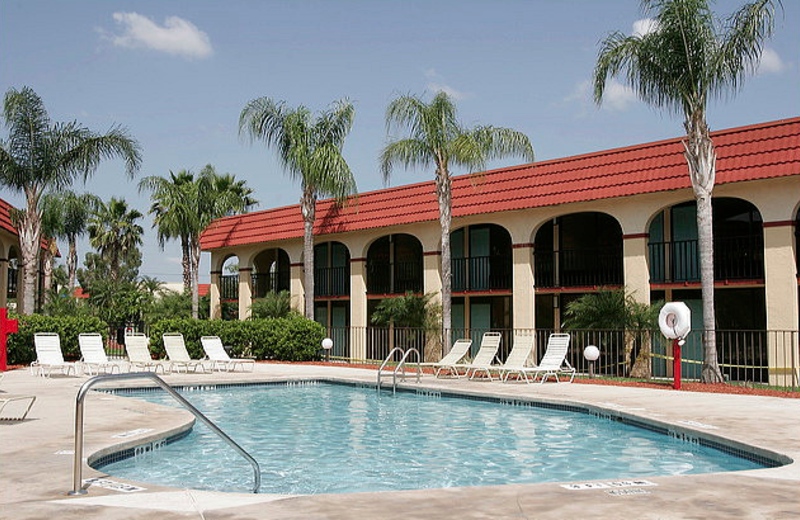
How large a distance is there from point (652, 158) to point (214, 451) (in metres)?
14.0

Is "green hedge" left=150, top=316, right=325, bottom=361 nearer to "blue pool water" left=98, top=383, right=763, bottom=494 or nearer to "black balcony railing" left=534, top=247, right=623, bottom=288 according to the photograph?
"black balcony railing" left=534, top=247, right=623, bottom=288

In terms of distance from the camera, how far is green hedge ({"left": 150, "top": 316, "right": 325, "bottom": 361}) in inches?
982

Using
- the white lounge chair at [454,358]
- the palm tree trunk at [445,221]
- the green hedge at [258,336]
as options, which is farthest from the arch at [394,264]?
the white lounge chair at [454,358]

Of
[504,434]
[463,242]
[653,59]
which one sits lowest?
[504,434]

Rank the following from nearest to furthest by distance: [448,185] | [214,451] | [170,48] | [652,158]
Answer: [214,451] → [170,48] → [652,158] → [448,185]

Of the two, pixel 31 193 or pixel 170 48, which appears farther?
pixel 31 193

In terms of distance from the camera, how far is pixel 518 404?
14.1 metres

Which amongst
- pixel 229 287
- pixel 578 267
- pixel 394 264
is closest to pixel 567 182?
pixel 578 267

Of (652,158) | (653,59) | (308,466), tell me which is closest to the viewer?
(308,466)

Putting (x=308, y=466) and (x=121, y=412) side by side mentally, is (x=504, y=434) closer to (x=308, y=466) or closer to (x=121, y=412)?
(x=308, y=466)

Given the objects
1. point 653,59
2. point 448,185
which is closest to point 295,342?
point 448,185

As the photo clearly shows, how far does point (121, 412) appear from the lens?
37.2 ft

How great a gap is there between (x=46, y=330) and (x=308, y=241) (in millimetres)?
8618

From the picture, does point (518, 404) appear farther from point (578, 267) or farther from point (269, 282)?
point (269, 282)
